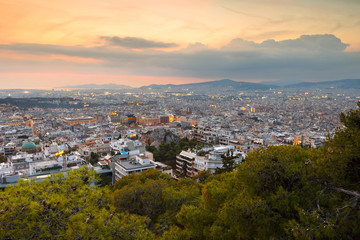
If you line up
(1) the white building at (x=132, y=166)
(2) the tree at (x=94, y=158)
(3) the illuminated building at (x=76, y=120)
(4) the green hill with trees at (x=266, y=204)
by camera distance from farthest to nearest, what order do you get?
1. (3) the illuminated building at (x=76, y=120)
2. (2) the tree at (x=94, y=158)
3. (1) the white building at (x=132, y=166)
4. (4) the green hill with trees at (x=266, y=204)

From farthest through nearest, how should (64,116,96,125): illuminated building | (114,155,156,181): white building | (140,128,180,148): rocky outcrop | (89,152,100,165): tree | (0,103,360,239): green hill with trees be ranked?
(64,116,96,125): illuminated building → (140,128,180,148): rocky outcrop → (89,152,100,165): tree → (114,155,156,181): white building → (0,103,360,239): green hill with trees

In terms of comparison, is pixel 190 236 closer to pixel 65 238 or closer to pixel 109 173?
pixel 65 238

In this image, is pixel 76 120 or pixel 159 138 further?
pixel 76 120

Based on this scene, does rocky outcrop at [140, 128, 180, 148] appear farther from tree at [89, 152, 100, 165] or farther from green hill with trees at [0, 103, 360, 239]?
green hill with trees at [0, 103, 360, 239]

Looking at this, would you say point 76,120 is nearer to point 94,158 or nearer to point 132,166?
point 94,158

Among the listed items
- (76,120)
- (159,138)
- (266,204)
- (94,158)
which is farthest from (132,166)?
(76,120)

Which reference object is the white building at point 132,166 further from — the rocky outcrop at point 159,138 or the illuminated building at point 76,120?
the illuminated building at point 76,120

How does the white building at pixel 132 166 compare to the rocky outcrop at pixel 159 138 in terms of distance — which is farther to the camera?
the rocky outcrop at pixel 159 138

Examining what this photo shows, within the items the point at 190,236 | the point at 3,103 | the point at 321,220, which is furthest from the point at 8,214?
the point at 3,103

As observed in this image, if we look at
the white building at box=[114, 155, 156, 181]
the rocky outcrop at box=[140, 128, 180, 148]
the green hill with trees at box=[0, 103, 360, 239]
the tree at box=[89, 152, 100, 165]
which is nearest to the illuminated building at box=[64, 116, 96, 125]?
the rocky outcrop at box=[140, 128, 180, 148]

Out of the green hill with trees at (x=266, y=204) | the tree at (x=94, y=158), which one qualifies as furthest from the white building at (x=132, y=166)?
the green hill with trees at (x=266, y=204)

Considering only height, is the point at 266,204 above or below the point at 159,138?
above

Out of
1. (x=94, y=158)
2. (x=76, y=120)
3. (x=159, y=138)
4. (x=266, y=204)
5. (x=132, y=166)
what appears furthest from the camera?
(x=76, y=120)
